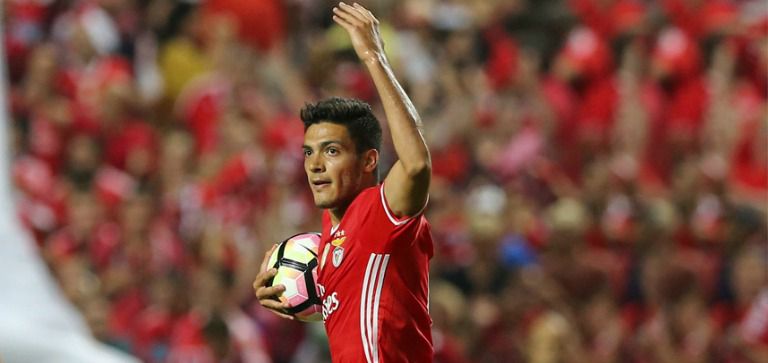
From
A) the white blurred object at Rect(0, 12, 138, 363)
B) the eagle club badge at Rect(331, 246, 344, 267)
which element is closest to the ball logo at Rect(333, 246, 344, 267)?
the eagle club badge at Rect(331, 246, 344, 267)

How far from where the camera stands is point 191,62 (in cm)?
1030

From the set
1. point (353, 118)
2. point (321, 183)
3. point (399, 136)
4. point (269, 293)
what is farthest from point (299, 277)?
point (399, 136)

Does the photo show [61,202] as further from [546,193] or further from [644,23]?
[644,23]

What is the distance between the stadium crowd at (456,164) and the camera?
338 inches

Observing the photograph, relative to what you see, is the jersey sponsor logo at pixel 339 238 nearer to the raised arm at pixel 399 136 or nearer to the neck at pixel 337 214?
the neck at pixel 337 214

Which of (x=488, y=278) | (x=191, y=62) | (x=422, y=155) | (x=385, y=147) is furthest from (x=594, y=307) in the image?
(x=422, y=155)

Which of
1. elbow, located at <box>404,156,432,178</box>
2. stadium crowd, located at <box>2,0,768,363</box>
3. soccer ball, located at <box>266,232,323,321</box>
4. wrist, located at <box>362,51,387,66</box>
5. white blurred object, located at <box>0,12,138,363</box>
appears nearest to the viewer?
elbow, located at <box>404,156,432,178</box>

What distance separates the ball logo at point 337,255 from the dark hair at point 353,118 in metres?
0.27

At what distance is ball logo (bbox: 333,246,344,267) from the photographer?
378 centimetres

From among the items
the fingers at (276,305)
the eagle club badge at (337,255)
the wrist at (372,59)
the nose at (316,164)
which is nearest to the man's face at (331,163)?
the nose at (316,164)

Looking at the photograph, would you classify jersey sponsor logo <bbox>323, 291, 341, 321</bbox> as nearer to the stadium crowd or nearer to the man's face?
the man's face

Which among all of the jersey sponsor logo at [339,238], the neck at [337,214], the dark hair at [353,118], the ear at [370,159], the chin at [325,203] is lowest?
the jersey sponsor logo at [339,238]

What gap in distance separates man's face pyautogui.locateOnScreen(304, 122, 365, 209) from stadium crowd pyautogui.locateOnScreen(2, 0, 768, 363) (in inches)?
166

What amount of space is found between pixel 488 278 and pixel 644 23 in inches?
123
